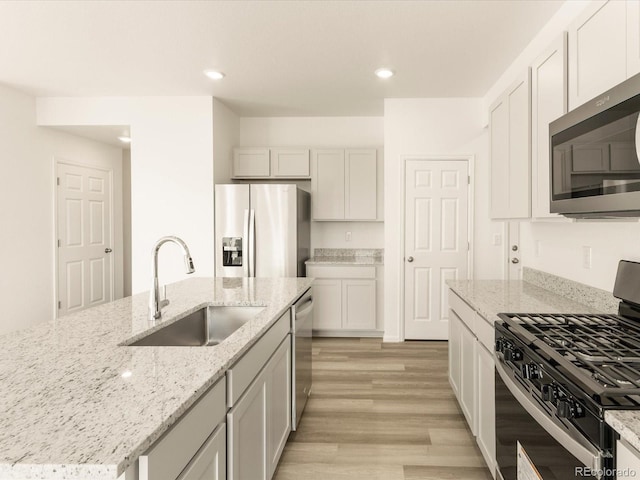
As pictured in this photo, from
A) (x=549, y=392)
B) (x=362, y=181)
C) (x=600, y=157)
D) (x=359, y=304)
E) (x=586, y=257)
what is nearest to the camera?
(x=549, y=392)

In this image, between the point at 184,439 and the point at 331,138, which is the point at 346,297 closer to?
the point at 331,138

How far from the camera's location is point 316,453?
2426 mm

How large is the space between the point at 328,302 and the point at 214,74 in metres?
2.70

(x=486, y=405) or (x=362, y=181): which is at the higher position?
(x=362, y=181)

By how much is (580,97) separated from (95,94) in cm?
455

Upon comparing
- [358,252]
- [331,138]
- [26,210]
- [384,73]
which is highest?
[384,73]

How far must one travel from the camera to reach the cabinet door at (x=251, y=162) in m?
5.16

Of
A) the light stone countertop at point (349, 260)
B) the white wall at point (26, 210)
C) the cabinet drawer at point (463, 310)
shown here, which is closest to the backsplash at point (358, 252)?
the light stone countertop at point (349, 260)

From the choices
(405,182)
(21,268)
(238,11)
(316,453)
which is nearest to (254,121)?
(405,182)

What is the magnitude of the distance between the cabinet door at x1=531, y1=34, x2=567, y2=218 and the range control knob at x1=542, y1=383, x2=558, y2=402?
3.59 ft

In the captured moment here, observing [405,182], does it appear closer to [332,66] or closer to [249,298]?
[332,66]

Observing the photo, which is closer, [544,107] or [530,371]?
[530,371]

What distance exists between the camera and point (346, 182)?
16.8ft

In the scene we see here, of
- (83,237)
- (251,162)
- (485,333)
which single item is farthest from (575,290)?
(83,237)
